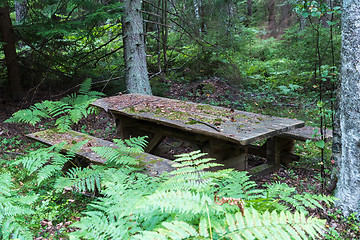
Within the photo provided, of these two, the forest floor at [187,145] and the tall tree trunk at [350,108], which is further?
the forest floor at [187,145]

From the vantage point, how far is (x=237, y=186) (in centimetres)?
211

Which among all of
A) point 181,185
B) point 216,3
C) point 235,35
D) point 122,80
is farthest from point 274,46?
point 181,185

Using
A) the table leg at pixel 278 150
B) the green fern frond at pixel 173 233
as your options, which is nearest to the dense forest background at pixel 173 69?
the table leg at pixel 278 150

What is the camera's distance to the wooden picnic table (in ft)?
11.8

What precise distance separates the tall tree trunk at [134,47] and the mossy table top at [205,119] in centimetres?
198

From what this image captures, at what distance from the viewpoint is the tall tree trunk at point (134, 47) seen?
7.16 m

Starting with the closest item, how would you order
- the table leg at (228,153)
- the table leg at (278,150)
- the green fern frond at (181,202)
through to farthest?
the green fern frond at (181,202), the table leg at (228,153), the table leg at (278,150)

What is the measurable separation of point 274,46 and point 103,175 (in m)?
16.0

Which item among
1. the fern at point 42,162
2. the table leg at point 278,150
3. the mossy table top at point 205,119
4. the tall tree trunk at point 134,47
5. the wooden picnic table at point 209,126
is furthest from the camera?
the tall tree trunk at point 134,47

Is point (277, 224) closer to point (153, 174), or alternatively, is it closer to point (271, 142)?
point (153, 174)

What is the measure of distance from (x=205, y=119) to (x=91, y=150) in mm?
1643

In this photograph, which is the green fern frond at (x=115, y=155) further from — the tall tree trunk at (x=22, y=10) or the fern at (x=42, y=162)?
the tall tree trunk at (x=22, y=10)

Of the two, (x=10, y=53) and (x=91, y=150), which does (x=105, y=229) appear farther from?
(x=10, y=53)

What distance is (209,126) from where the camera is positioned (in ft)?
12.4
